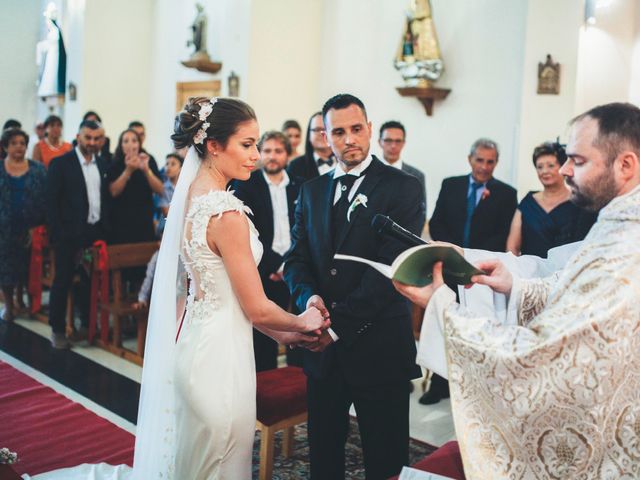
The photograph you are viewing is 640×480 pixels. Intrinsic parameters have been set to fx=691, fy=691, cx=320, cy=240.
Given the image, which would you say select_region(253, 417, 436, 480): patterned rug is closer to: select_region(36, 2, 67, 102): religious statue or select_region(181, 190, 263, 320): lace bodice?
select_region(181, 190, 263, 320): lace bodice

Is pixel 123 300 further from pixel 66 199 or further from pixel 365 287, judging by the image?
pixel 365 287

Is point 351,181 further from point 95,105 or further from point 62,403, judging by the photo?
point 95,105

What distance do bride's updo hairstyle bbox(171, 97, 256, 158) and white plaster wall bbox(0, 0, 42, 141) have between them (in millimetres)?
12543

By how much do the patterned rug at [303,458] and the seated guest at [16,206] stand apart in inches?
144

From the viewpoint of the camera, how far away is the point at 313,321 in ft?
8.43

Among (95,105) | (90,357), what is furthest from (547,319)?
(95,105)

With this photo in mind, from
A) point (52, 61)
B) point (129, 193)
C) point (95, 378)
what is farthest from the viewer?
point (52, 61)

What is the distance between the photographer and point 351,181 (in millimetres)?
2783

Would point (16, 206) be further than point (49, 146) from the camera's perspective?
No

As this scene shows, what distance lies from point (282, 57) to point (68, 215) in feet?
13.3

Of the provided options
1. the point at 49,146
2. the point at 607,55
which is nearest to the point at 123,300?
the point at 49,146

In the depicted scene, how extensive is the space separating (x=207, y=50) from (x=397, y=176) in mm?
7562

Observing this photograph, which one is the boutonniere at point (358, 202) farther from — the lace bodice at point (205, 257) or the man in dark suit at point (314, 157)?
the man in dark suit at point (314, 157)

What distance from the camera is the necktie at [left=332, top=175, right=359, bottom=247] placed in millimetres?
2760
